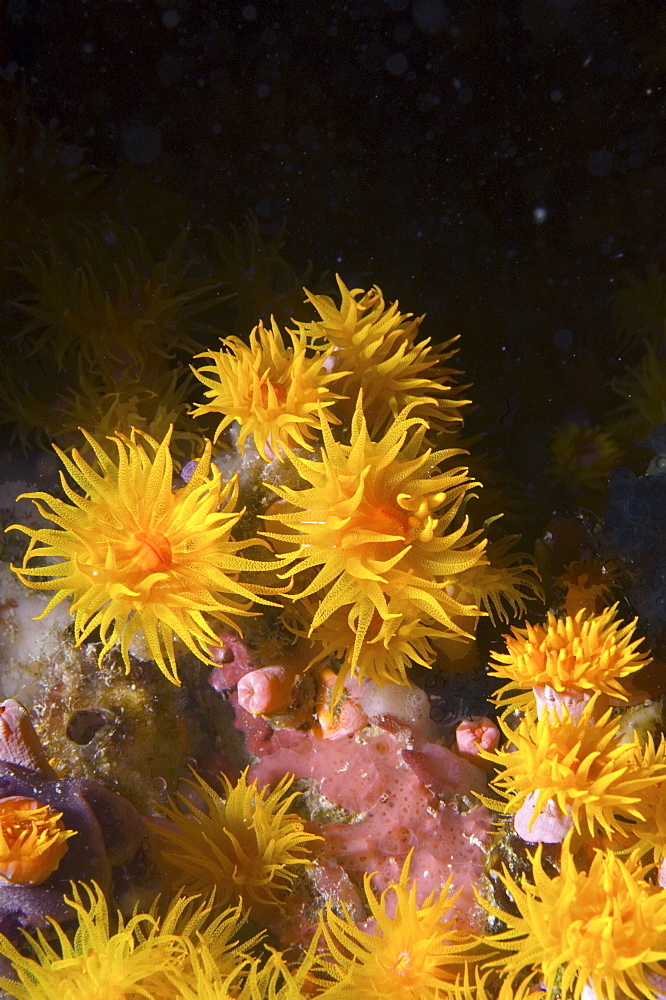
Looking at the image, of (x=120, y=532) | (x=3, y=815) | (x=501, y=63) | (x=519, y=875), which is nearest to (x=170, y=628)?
(x=120, y=532)

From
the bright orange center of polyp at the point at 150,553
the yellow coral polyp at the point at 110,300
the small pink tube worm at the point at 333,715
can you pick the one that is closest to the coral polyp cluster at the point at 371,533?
the bright orange center of polyp at the point at 150,553

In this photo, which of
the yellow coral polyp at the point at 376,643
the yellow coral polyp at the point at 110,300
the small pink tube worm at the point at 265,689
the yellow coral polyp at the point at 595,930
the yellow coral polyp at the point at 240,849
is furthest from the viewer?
the yellow coral polyp at the point at 110,300

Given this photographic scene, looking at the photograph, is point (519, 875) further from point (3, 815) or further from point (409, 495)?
point (3, 815)

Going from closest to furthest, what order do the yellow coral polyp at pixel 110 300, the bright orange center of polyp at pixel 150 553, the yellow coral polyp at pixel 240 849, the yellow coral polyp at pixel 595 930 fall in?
the yellow coral polyp at pixel 595 930
the bright orange center of polyp at pixel 150 553
the yellow coral polyp at pixel 240 849
the yellow coral polyp at pixel 110 300

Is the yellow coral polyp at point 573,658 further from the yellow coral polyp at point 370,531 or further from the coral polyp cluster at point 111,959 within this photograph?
the coral polyp cluster at point 111,959

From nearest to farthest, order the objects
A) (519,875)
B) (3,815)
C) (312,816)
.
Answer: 1. (3,815)
2. (519,875)
3. (312,816)
